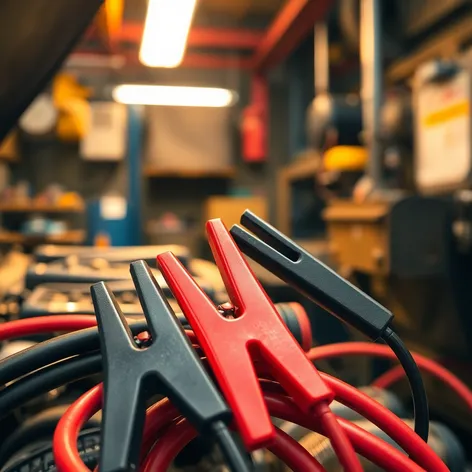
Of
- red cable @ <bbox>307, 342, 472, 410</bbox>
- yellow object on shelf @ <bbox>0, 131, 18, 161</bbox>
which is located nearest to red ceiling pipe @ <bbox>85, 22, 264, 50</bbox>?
yellow object on shelf @ <bbox>0, 131, 18, 161</bbox>

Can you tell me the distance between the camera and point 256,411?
26 centimetres

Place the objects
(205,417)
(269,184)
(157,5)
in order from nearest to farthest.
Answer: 1. (205,417)
2. (157,5)
3. (269,184)

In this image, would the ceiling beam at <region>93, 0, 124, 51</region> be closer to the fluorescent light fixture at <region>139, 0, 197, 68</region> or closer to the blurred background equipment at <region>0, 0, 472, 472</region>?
the blurred background equipment at <region>0, 0, 472, 472</region>

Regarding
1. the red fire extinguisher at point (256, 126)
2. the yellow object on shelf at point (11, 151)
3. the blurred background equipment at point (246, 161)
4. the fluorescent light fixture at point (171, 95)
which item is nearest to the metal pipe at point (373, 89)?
the blurred background equipment at point (246, 161)

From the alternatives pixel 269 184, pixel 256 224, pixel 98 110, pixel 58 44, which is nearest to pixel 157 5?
pixel 58 44

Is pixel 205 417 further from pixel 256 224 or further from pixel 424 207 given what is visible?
pixel 424 207

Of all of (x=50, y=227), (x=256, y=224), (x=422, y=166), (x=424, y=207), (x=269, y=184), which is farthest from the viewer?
(x=269, y=184)

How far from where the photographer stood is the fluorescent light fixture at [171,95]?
3.91 meters

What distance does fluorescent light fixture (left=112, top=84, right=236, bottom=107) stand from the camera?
3.91 m

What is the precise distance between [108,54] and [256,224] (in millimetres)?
4493

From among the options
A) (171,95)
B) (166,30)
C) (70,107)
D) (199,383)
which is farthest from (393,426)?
(70,107)

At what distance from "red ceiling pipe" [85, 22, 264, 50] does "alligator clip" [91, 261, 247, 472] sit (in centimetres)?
418

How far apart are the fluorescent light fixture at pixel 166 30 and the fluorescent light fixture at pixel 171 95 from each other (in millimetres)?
831

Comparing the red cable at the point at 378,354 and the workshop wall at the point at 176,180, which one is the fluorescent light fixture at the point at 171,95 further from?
the red cable at the point at 378,354
